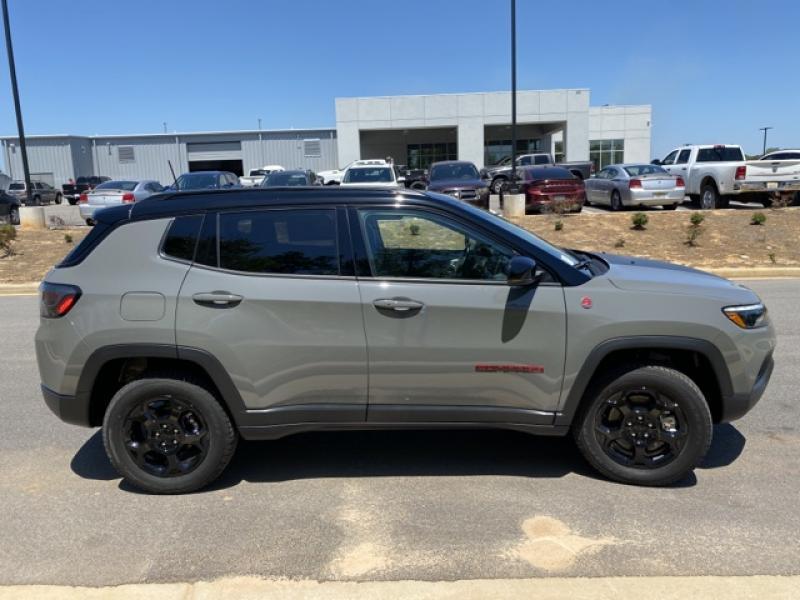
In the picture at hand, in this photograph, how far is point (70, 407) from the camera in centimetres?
→ 379

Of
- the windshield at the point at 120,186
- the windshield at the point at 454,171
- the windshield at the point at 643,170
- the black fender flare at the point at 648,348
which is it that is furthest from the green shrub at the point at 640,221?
the windshield at the point at 120,186

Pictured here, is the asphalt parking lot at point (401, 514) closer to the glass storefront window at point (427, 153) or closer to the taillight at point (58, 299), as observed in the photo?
the taillight at point (58, 299)

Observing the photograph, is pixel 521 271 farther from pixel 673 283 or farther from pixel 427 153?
pixel 427 153

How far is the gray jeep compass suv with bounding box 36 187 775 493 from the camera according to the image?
11.8ft

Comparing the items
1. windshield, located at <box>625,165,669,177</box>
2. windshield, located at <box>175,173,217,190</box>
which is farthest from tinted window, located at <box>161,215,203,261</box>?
windshield, located at <box>625,165,669,177</box>

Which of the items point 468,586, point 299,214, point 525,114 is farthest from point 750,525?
point 525,114

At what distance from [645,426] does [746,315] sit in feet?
2.79

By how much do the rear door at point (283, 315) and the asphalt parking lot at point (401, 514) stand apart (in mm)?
576

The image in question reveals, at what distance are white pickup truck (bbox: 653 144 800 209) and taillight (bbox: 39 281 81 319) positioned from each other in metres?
16.8

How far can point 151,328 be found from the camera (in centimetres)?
364

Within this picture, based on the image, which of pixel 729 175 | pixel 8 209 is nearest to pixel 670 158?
pixel 729 175

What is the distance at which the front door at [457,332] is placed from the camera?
359 centimetres

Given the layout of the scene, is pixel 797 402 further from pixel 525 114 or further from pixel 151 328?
pixel 525 114

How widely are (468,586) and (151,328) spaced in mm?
2181
